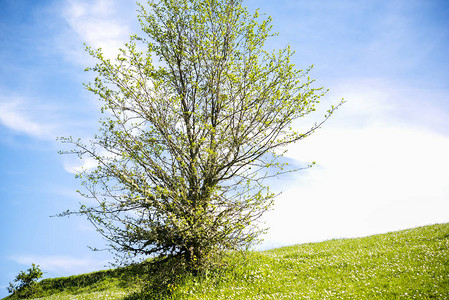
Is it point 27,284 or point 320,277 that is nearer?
point 320,277

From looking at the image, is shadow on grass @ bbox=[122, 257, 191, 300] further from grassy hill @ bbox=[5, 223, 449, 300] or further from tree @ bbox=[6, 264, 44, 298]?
tree @ bbox=[6, 264, 44, 298]

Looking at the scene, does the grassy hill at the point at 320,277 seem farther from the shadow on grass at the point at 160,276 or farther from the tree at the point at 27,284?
the tree at the point at 27,284

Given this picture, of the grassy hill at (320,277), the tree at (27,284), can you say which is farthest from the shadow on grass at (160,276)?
the tree at (27,284)

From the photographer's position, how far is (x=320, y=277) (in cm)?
1323

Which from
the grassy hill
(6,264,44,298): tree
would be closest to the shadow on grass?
the grassy hill

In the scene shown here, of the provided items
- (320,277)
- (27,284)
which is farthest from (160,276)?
(27,284)

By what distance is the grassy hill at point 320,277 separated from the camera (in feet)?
37.0

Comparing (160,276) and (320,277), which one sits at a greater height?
(160,276)

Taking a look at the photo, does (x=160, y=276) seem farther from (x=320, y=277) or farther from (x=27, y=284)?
(x=27, y=284)

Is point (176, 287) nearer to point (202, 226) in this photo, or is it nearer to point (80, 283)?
point (202, 226)

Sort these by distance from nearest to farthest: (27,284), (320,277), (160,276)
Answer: (160,276), (320,277), (27,284)

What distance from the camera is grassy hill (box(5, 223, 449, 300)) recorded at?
37.0 ft

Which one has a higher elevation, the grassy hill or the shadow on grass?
the shadow on grass

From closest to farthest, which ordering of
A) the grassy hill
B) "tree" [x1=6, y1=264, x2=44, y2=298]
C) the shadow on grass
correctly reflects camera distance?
the grassy hill < the shadow on grass < "tree" [x1=6, y1=264, x2=44, y2=298]
